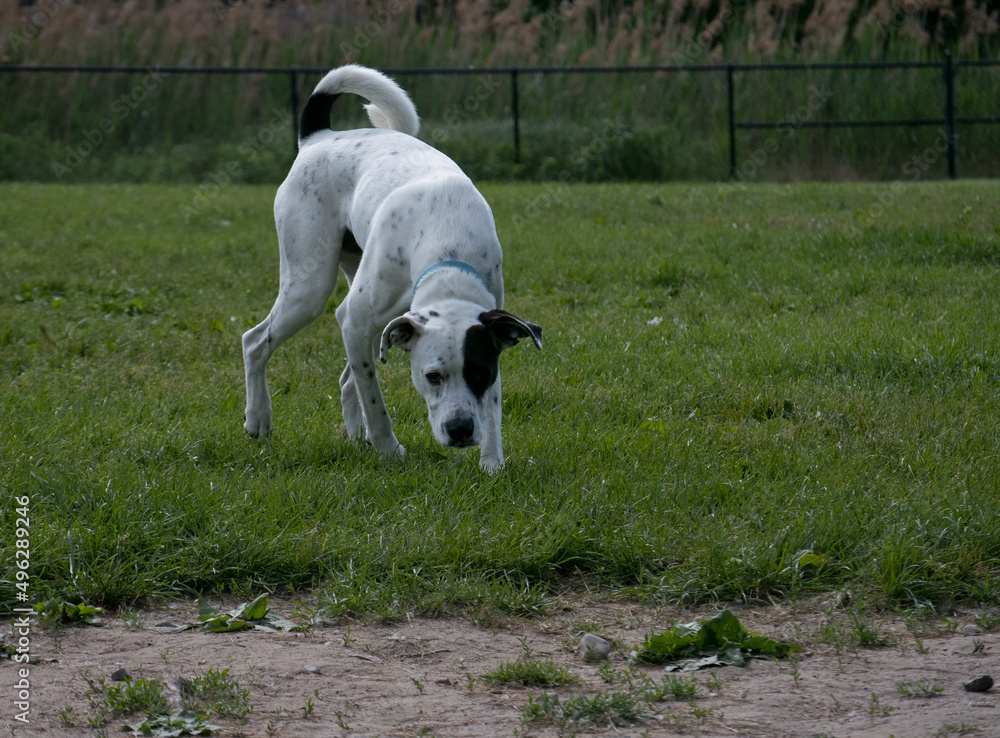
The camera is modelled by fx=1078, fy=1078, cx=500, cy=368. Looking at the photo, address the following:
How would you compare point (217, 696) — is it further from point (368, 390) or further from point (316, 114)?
point (316, 114)

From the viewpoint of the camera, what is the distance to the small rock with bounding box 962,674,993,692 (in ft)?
8.72

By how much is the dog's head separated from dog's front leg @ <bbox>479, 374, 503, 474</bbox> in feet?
0.63

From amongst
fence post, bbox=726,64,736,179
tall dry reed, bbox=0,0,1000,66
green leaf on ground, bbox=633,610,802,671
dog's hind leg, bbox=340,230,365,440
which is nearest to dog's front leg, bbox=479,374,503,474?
dog's hind leg, bbox=340,230,365,440

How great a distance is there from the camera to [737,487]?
13.3 feet

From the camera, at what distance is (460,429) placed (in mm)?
4031

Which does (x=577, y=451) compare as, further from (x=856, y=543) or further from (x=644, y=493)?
(x=856, y=543)

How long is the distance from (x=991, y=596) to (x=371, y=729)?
1951 mm

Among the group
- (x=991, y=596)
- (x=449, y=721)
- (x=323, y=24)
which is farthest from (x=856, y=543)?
(x=323, y=24)

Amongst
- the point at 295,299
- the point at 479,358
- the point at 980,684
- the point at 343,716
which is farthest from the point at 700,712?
the point at 295,299

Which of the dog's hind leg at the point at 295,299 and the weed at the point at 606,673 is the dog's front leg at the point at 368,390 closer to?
the dog's hind leg at the point at 295,299

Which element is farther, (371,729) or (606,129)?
(606,129)

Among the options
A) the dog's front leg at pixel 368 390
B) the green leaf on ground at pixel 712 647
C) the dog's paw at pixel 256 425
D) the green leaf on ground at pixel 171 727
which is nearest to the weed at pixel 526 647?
the green leaf on ground at pixel 712 647

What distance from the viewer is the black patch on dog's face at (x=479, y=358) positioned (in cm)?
403

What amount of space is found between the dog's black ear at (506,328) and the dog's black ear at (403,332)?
24cm
